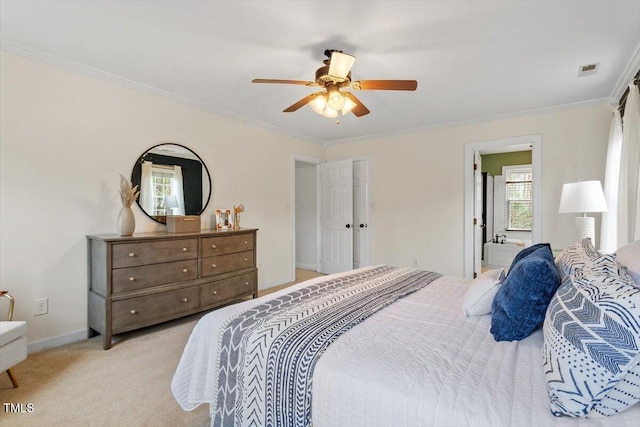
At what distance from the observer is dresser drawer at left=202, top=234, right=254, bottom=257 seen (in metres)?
3.25

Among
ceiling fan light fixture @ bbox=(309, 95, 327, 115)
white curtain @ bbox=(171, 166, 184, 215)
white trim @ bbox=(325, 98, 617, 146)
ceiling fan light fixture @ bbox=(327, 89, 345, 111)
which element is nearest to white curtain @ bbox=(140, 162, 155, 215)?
white curtain @ bbox=(171, 166, 184, 215)

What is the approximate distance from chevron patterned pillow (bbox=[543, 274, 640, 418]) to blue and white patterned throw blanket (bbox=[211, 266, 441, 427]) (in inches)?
30.2

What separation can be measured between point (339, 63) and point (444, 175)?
2.97 m

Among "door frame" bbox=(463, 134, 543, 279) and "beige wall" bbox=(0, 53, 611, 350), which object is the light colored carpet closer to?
"beige wall" bbox=(0, 53, 611, 350)

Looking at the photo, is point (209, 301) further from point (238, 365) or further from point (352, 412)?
point (352, 412)

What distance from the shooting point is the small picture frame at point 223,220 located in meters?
3.72

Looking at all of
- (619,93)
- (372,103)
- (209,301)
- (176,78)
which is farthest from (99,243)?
(619,93)

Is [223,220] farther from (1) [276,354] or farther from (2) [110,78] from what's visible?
(1) [276,354]

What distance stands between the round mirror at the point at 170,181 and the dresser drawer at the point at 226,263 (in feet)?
2.25

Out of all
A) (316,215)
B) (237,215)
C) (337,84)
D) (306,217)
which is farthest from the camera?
(306,217)

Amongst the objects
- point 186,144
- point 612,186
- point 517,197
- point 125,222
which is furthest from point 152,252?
point 517,197

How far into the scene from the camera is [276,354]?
125 cm

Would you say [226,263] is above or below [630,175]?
below

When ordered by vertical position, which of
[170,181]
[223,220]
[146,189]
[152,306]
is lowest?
[152,306]
